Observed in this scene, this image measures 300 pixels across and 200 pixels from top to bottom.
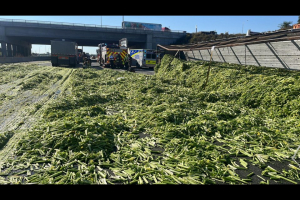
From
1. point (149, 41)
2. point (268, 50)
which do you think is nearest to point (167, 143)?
point (268, 50)

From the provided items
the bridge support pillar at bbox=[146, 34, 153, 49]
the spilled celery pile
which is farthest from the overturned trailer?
the bridge support pillar at bbox=[146, 34, 153, 49]

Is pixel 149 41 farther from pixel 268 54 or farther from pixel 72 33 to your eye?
pixel 268 54

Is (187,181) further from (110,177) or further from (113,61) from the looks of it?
(113,61)

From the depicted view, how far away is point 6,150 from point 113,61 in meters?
26.9

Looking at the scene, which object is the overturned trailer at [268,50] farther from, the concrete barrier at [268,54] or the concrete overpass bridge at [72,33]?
the concrete overpass bridge at [72,33]

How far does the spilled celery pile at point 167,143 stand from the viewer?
13.6 ft

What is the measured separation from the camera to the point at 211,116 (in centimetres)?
728

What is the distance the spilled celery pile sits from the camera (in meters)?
4.16

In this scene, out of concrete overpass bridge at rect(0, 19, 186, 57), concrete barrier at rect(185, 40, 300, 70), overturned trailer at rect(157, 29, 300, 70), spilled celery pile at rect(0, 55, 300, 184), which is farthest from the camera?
concrete overpass bridge at rect(0, 19, 186, 57)

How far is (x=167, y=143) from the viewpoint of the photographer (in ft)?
18.5

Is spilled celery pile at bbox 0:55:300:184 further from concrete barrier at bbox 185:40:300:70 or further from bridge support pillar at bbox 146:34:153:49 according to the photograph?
bridge support pillar at bbox 146:34:153:49

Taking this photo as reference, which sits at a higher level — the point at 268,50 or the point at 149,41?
the point at 149,41

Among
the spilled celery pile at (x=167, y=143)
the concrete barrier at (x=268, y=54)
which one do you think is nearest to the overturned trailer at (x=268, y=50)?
the concrete barrier at (x=268, y=54)

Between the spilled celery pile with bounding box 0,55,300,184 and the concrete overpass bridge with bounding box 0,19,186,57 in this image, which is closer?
the spilled celery pile with bounding box 0,55,300,184
